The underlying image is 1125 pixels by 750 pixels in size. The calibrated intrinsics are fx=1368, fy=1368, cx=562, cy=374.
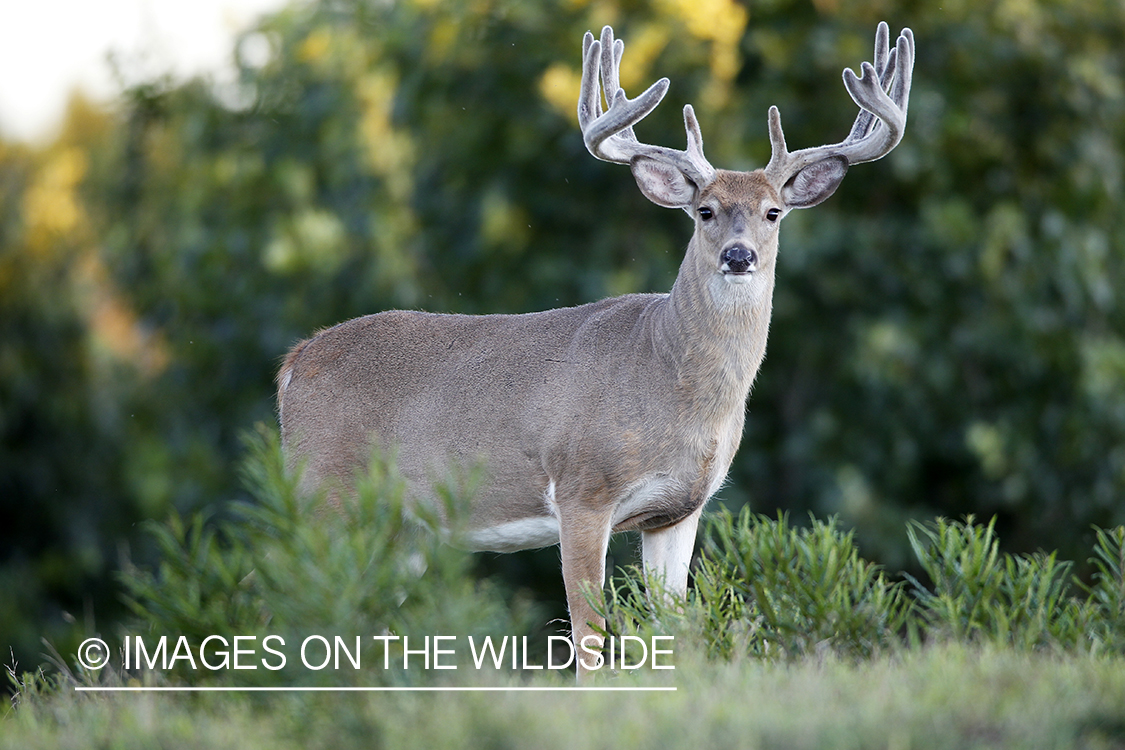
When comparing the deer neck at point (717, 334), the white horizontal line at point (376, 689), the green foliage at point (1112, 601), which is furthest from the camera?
the deer neck at point (717, 334)

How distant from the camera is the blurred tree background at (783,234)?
11.3 meters

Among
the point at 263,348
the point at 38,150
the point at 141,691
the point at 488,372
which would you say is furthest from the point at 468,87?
the point at 38,150

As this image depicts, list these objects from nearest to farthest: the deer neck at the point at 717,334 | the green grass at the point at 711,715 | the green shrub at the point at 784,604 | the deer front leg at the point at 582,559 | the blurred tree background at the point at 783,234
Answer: the green grass at the point at 711,715, the green shrub at the point at 784,604, the deer front leg at the point at 582,559, the deer neck at the point at 717,334, the blurred tree background at the point at 783,234

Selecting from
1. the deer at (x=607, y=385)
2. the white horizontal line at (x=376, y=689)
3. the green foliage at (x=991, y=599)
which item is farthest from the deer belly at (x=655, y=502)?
the white horizontal line at (x=376, y=689)

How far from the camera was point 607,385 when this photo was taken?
19.0ft

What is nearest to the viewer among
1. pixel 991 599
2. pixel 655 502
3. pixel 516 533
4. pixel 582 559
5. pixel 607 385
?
pixel 991 599

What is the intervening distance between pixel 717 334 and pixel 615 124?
101cm

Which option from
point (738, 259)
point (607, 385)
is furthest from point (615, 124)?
point (607, 385)

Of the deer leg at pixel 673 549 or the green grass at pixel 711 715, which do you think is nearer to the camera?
the green grass at pixel 711 715

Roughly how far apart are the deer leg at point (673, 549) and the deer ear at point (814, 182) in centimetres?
147

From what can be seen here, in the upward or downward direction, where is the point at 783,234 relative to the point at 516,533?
upward

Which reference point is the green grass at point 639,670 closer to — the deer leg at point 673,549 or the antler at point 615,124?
the deer leg at point 673,549

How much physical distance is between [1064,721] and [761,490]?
28.9 feet

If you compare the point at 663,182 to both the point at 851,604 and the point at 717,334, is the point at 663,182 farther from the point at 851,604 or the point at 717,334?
the point at 851,604
